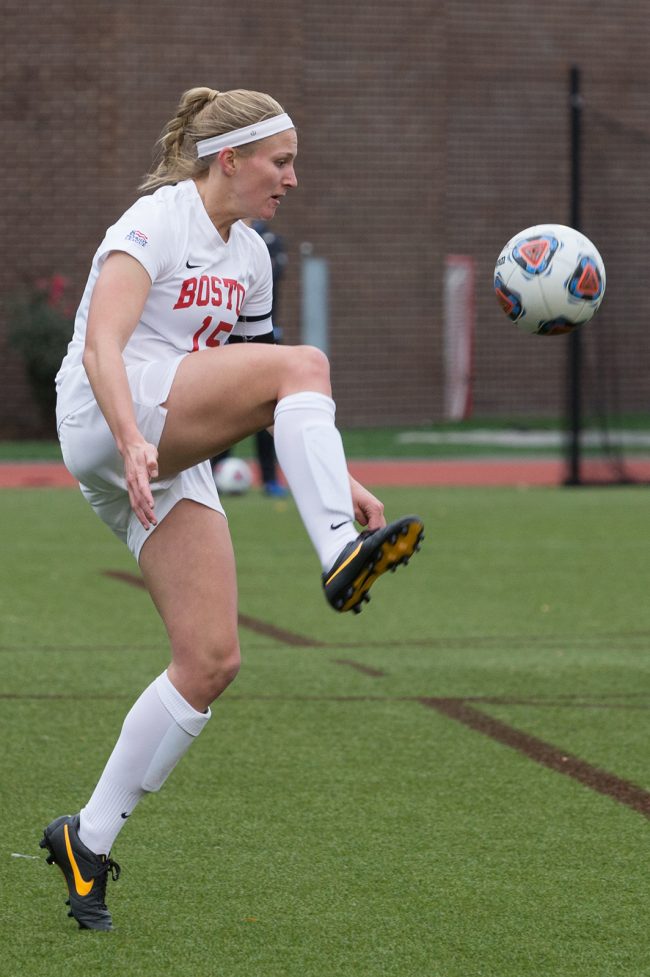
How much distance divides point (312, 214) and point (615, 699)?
1842 centimetres

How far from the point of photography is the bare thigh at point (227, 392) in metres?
3.81

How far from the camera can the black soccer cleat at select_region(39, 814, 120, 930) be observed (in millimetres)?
3949

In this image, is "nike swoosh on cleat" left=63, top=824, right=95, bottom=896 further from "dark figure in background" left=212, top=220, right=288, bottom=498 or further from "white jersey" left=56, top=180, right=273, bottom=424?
"dark figure in background" left=212, top=220, right=288, bottom=498

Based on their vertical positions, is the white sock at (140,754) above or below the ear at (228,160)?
below

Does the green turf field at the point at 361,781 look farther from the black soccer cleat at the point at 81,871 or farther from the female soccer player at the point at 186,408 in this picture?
the female soccer player at the point at 186,408

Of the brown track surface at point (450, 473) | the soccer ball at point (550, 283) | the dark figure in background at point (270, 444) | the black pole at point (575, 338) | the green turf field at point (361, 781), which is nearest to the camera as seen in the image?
the green turf field at point (361, 781)

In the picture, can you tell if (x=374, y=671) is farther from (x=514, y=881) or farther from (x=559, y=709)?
(x=514, y=881)

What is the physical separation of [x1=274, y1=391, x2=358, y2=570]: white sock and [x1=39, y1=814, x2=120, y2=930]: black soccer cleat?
3.21 feet

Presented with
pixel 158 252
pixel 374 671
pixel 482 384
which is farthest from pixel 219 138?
pixel 482 384

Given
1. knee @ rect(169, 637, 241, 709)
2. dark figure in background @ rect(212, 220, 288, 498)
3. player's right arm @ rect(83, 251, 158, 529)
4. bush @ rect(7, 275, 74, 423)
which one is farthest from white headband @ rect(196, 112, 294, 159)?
bush @ rect(7, 275, 74, 423)

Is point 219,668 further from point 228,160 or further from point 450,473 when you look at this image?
point 450,473

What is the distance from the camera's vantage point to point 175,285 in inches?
160

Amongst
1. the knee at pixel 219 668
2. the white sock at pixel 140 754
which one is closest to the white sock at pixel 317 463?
the knee at pixel 219 668

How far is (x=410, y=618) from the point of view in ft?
29.0
